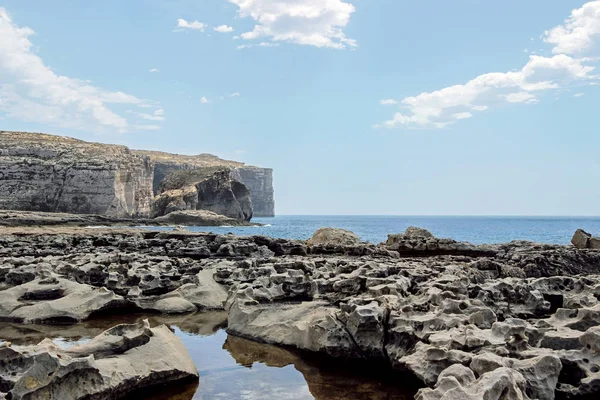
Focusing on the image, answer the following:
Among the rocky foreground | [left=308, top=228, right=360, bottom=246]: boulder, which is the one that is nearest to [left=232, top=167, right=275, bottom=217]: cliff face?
[left=308, top=228, right=360, bottom=246]: boulder

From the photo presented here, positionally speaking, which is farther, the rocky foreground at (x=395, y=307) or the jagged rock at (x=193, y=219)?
the jagged rock at (x=193, y=219)

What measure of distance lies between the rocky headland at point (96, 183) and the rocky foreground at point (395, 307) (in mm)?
60279

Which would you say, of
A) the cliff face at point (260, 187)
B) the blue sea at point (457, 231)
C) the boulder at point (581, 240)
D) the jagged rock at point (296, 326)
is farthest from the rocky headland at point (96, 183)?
the jagged rock at point (296, 326)

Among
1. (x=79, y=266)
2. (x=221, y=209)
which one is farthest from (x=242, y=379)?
(x=221, y=209)

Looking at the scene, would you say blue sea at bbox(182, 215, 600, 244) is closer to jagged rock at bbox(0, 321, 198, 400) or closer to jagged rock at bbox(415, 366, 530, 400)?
jagged rock at bbox(0, 321, 198, 400)

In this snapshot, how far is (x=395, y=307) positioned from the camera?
7.46m

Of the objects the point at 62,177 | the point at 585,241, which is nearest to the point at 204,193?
the point at 62,177

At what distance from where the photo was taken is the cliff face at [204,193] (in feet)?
271

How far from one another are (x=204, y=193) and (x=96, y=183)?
66.2ft

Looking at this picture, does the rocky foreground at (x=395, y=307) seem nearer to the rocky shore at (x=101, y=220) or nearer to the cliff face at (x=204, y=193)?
the rocky shore at (x=101, y=220)

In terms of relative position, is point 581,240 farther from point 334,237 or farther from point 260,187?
point 260,187

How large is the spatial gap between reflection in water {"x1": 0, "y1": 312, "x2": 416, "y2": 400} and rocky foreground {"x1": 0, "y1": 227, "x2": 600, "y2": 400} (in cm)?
28

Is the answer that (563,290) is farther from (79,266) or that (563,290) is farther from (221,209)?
(221,209)

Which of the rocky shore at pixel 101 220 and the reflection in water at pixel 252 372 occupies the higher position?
the rocky shore at pixel 101 220
